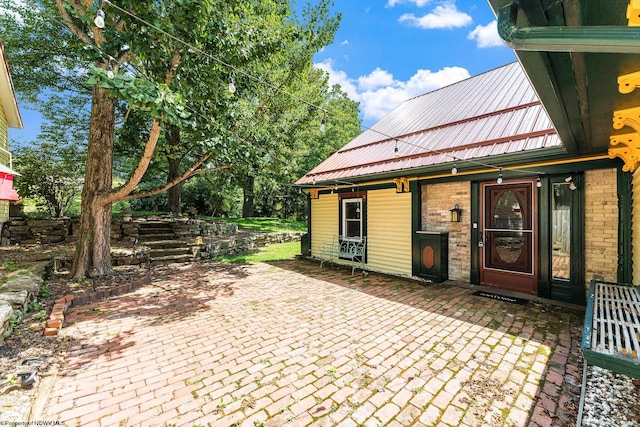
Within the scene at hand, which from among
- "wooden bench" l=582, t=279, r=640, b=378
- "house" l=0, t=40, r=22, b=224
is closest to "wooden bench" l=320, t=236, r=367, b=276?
"wooden bench" l=582, t=279, r=640, b=378

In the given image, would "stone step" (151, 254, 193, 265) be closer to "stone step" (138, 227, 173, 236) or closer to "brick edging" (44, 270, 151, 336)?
"brick edging" (44, 270, 151, 336)

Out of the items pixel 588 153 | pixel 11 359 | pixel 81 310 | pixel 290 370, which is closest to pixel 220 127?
pixel 81 310

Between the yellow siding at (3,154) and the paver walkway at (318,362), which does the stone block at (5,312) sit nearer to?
the paver walkway at (318,362)

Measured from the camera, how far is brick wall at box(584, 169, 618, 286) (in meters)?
4.28

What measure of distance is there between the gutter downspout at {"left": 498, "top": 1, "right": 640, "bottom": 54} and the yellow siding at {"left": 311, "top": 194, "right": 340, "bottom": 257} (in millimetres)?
7308

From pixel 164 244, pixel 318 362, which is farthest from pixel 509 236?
pixel 164 244

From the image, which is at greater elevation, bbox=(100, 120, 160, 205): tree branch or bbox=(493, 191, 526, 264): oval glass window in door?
bbox=(100, 120, 160, 205): tree branch

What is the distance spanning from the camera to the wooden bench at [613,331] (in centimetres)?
187

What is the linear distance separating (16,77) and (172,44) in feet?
34.2

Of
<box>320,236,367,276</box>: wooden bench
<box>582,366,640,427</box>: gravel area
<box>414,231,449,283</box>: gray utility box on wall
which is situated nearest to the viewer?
<box>582,366,640,427</box>: gravel area

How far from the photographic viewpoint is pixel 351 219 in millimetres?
8414

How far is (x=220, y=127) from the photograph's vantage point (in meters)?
6.04

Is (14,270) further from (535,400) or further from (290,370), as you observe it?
(535,400)

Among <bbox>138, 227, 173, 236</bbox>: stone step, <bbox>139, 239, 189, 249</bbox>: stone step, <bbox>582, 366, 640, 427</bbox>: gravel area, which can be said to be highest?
<bbox>138, 227, 173, 236</bbox>: stone step
